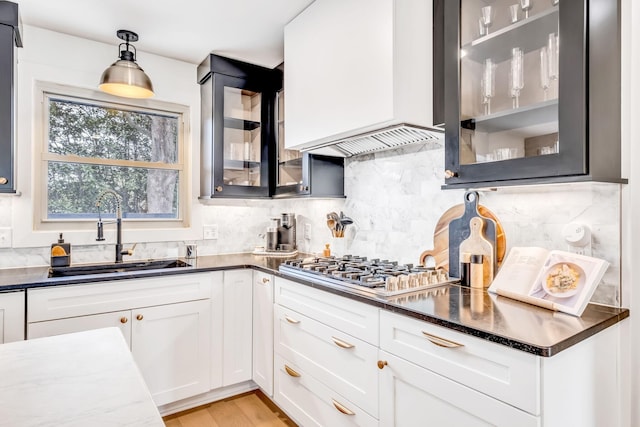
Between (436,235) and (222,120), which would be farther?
(222,120)

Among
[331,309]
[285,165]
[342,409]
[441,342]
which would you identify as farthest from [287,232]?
[441,342]

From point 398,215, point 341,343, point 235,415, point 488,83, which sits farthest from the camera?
point 235,415

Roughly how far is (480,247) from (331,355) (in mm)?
862

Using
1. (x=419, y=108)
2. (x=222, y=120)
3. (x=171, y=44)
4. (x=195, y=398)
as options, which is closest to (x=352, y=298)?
(x=419, y=108)

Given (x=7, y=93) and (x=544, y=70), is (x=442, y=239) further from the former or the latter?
(x=7, y=93)

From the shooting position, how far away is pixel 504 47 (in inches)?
57.7

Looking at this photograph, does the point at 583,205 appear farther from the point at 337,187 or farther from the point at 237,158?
the point at 237,158

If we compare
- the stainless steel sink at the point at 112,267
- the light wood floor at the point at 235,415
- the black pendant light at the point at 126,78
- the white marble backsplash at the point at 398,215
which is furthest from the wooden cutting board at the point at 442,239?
the black pendant light at the point at 126,78

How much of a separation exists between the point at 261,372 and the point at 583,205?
2.02 metres

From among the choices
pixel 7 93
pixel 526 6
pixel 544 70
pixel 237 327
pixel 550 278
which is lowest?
pixel 237 327

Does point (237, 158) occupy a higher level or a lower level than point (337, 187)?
higher

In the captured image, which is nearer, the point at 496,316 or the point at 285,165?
the point at 496,316

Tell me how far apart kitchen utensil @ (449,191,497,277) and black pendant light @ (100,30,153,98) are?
203 centimetres

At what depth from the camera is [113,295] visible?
211 centimetres
